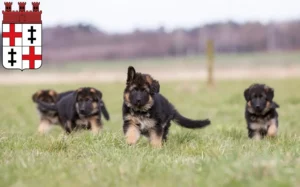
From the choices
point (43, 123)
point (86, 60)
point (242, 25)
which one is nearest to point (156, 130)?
point (43, 123)

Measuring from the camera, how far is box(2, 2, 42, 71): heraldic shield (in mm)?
8047

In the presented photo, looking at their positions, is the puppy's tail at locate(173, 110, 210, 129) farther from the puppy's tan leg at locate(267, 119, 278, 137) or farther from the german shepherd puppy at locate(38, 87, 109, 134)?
the german shepherd puppy at locate(38, 87, 109, 134)

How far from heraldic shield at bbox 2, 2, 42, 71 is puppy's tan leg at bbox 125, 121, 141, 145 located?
192cm

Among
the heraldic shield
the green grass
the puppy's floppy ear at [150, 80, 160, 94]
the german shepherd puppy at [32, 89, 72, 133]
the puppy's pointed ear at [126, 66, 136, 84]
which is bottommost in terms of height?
the german shepherd puppy at [32, 89, 72, 133]

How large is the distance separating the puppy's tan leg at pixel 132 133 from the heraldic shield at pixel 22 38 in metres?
1.92

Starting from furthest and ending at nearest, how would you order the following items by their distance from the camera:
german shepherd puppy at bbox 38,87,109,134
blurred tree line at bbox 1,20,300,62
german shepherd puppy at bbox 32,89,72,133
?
blurred tree line at bbox 1,20,300,62 < german shepherd puppy at bbox 32,89,72,133 < german shepherd puppy at bbox 38,87,109,134

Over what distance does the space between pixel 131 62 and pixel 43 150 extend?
227 feet

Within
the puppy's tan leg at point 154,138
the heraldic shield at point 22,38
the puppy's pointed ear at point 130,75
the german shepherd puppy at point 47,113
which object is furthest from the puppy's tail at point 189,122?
the german shepherd puppy at point 47,113

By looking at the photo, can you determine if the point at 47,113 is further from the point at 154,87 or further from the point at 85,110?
the point at 154,87

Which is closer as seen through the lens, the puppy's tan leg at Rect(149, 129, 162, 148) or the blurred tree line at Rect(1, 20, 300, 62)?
the puppy's tan leg at Rect(149, 129, 162, 148)

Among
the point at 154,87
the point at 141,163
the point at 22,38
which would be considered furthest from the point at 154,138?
the point at 22,38

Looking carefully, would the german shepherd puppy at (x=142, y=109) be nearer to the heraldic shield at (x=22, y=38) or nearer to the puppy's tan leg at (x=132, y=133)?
the puppy's tan leg at (x=132, y=133)

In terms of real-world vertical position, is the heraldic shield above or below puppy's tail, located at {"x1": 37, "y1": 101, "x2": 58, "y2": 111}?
above

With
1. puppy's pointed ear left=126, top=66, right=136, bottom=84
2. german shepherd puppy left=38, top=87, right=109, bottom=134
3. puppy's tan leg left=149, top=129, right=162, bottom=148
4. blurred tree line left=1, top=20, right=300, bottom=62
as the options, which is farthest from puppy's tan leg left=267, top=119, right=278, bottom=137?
blurred tree line left=1, top=20, right=300, bottom=62
